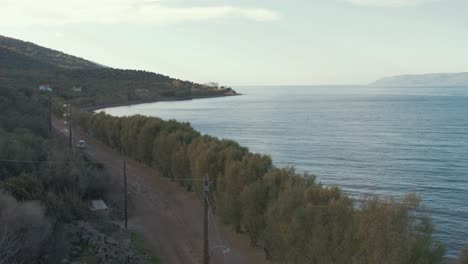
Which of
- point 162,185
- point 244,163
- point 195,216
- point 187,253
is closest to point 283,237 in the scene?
point 187,253

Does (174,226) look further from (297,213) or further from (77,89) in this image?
(77,89)

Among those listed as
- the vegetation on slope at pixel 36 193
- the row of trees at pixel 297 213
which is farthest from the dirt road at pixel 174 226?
the vegetation on slope at pixel 36 193

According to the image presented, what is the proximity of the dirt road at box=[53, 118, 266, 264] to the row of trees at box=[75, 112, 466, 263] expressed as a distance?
93 centimetres

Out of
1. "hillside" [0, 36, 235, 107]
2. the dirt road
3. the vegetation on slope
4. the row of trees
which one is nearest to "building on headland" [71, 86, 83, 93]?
"hillside" [0, 36, 235, 107]

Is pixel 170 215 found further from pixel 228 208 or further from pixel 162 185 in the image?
pixel 162 185

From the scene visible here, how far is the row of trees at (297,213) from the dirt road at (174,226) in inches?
36.6

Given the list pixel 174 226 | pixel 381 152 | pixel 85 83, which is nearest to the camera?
pixel 174 226

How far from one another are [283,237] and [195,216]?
11.0 meters

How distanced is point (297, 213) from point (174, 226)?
34.8 feet

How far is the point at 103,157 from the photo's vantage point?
45.9 m

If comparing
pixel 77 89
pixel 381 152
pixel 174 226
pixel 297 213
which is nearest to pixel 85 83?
pixel 77 89

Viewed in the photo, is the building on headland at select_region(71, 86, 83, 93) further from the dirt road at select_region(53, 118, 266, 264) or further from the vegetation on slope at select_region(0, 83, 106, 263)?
the dirt road at select_region(53, 118, 266, 264)

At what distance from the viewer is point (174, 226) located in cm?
2708

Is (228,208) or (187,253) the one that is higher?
(228,208)
